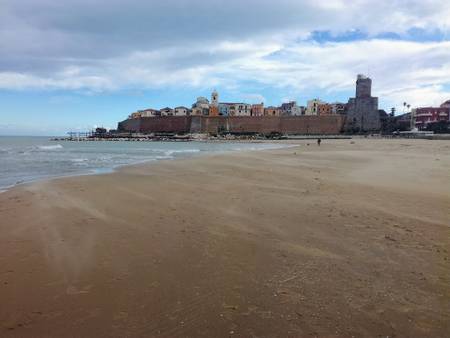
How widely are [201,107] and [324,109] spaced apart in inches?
1556

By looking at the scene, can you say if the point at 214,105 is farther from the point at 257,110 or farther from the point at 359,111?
the point at 359,111

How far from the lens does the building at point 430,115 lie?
92062mm

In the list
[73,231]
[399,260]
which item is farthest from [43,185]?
[399,260]

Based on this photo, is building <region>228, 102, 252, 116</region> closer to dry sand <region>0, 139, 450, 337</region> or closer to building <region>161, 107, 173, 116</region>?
building <region>161, 107, 173, 116</region>

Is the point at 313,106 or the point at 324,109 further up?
the point at 313,106

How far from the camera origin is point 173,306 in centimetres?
327

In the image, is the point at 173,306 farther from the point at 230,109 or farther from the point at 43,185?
the point at 230,109

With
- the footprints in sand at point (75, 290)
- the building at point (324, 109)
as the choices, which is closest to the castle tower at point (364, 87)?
the building at point (324, 109)

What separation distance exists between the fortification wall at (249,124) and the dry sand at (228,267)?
105438 mm

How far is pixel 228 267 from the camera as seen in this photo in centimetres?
416

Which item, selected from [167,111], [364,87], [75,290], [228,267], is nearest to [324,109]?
[364,87]

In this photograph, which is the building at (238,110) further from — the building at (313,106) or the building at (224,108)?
the building at (313,106)

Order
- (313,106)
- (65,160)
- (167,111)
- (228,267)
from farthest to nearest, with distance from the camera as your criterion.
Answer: (167,111), (313,106), (65,160), (228,267)

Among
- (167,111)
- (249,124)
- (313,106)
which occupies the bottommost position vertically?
(249,124)
